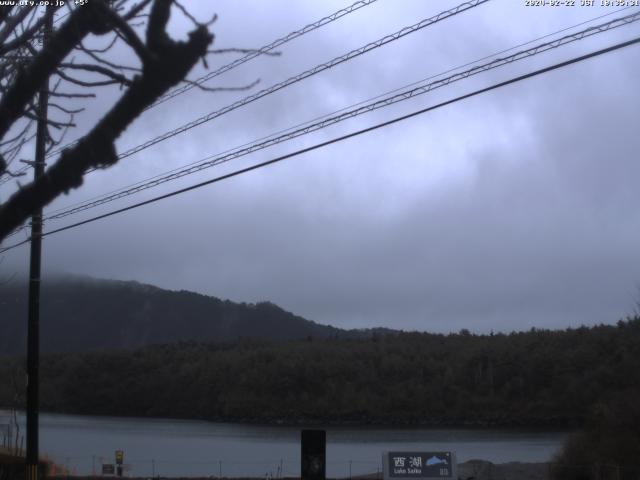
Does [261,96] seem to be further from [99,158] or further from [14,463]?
[14,463]

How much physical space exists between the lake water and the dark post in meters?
22.5

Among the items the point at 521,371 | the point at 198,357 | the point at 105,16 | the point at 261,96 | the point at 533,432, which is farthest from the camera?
the point at 198,357

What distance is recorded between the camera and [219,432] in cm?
7762

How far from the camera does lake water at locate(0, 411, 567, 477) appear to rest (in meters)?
46.8

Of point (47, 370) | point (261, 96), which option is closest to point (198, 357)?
point (47, 370)

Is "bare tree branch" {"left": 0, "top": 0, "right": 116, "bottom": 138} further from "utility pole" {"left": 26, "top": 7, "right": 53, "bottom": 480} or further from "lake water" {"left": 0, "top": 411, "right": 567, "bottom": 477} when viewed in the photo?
"lake water" {"left": 0, "top": 411, "right": 567, "bottom": 477}

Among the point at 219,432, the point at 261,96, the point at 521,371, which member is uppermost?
the point at 261,96

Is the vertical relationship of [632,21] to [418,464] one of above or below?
above

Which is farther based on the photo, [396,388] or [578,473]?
[396,388]

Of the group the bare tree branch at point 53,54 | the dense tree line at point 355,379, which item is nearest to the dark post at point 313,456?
the bare tree branch at point 53,54

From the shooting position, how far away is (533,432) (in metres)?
73.1

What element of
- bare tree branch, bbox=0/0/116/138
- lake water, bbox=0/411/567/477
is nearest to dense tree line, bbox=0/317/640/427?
lake water, bbox=0/411/567/477

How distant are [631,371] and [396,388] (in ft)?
112

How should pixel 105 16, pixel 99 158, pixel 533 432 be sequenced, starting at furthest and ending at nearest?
pixel 533 432 → pixel 105 16 → pixel 99 158
